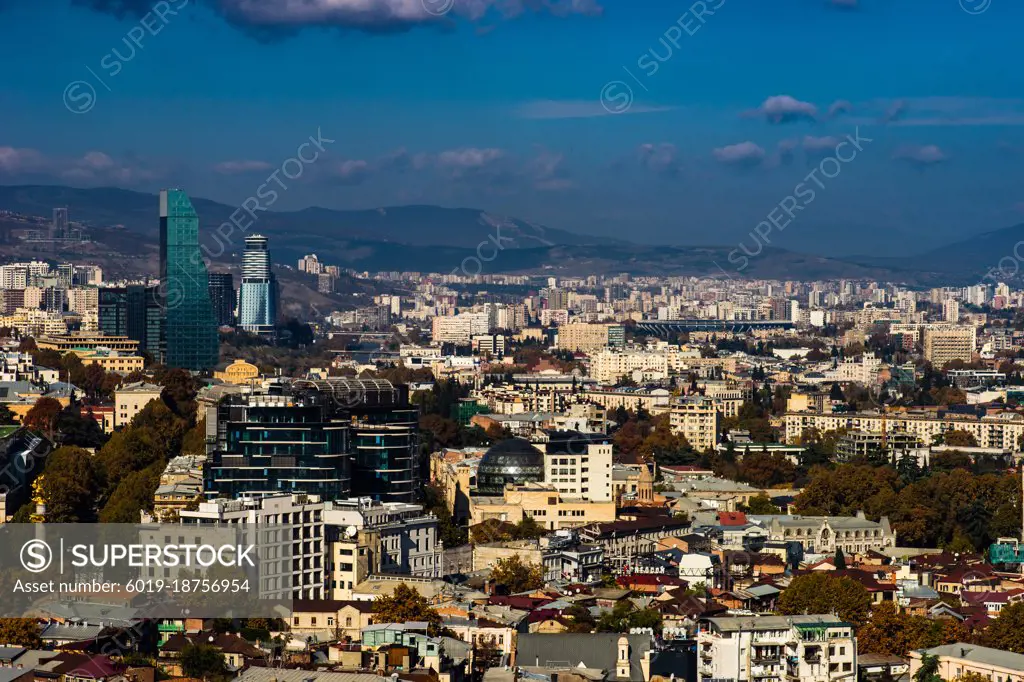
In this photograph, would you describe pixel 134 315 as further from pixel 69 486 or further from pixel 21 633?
pixel 21 633

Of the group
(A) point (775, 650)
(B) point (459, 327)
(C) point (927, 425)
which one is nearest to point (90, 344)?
(C) point (927, 425)

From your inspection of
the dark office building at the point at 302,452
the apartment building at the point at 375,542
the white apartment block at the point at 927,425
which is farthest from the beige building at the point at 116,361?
the apartment building at the point at 375,542

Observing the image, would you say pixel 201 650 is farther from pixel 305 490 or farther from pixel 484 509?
pixel 484 509

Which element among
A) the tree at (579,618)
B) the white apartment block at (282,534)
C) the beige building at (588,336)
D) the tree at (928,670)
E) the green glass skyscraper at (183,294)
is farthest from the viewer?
the beige building at (588,336)

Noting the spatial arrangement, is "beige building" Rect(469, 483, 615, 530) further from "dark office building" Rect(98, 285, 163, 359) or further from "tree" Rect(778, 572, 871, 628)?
"dark office building" Rect(98, 285, 163, 359)

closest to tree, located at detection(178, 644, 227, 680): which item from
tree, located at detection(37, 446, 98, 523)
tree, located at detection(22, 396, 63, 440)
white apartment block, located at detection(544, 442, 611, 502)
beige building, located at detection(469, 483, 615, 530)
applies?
tree, located at detection(37, 446, 98, 523)

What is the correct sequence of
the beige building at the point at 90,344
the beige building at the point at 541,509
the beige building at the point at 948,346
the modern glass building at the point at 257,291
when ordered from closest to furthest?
the beige building at the point at 541,509
the beige building at the point at 90,344
the beige building at the point at 948,346
the modern glass building at the point at 257,291

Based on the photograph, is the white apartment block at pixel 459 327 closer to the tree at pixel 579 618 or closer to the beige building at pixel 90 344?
the beige building at pixel 90 344

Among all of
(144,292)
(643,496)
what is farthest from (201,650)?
(144,292)
